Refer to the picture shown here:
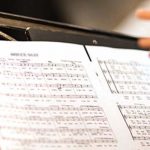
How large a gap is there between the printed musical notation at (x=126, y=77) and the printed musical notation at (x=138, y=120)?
4cm

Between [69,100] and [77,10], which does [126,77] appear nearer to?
[69,100]

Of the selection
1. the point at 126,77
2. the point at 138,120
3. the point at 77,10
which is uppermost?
the point at 77,10

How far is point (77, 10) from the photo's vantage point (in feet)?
7.16

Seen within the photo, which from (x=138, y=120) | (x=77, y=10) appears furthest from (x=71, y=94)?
(x=77, y=10)

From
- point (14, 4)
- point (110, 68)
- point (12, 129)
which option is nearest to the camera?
point (12, 129)

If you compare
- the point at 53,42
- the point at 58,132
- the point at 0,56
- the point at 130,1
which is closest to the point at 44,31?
the point at 53,42

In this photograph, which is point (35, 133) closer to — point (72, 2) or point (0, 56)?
point (0, 56)

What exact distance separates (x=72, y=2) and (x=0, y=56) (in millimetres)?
1409

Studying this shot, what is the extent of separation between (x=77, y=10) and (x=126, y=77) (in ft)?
4.32

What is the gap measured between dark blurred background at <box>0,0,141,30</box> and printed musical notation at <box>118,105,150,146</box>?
3.69 ft

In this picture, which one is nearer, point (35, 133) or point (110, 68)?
point (35, 133)

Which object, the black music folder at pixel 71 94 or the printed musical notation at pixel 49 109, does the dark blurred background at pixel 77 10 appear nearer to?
the black music folder at pixel 71 94

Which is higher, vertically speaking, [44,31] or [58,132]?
[44,31]

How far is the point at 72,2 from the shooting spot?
2129 mm
